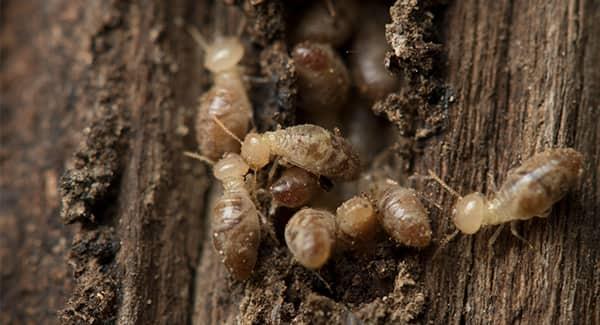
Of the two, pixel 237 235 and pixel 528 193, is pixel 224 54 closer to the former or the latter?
pixel 237 235

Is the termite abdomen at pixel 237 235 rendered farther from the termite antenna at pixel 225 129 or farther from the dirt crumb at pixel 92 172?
the dirt crumb at pixel 92 172

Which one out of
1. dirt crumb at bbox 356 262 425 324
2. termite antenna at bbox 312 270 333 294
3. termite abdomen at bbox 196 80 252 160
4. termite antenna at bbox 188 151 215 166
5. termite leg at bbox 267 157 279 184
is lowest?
dirt crumb at bbox 356 262 425 324

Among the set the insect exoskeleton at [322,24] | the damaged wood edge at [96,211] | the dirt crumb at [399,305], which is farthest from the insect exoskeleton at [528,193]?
the damaged wood edge at [96,211]

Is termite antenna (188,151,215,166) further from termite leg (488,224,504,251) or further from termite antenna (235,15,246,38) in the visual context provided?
termite leg (488,224,504,251)

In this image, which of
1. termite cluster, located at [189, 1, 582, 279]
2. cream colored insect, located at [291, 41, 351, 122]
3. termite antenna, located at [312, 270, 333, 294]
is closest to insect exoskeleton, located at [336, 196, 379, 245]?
termite cluster, located at [189, 1, 582, 279]

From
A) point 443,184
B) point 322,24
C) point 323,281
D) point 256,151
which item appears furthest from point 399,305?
point 322,24

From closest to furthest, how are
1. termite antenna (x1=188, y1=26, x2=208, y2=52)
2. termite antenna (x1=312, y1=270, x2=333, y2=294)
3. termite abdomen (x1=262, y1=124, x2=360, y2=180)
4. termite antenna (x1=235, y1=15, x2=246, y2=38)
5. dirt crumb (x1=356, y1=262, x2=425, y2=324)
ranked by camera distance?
1. dirt crumb (x1=356, y1=262, x2=425, y2=324)
2. termite antenna (x1=312, y1=270, x2=333, y2=294)
3. termite abdomen (x1=262, y1=124, x2=360, y2=180)
4. termite antenna (x1=235, y1=15, x2=246, y2=38)
5. termite antenna (x1=188, y1=26, x2=208, y2=52)
